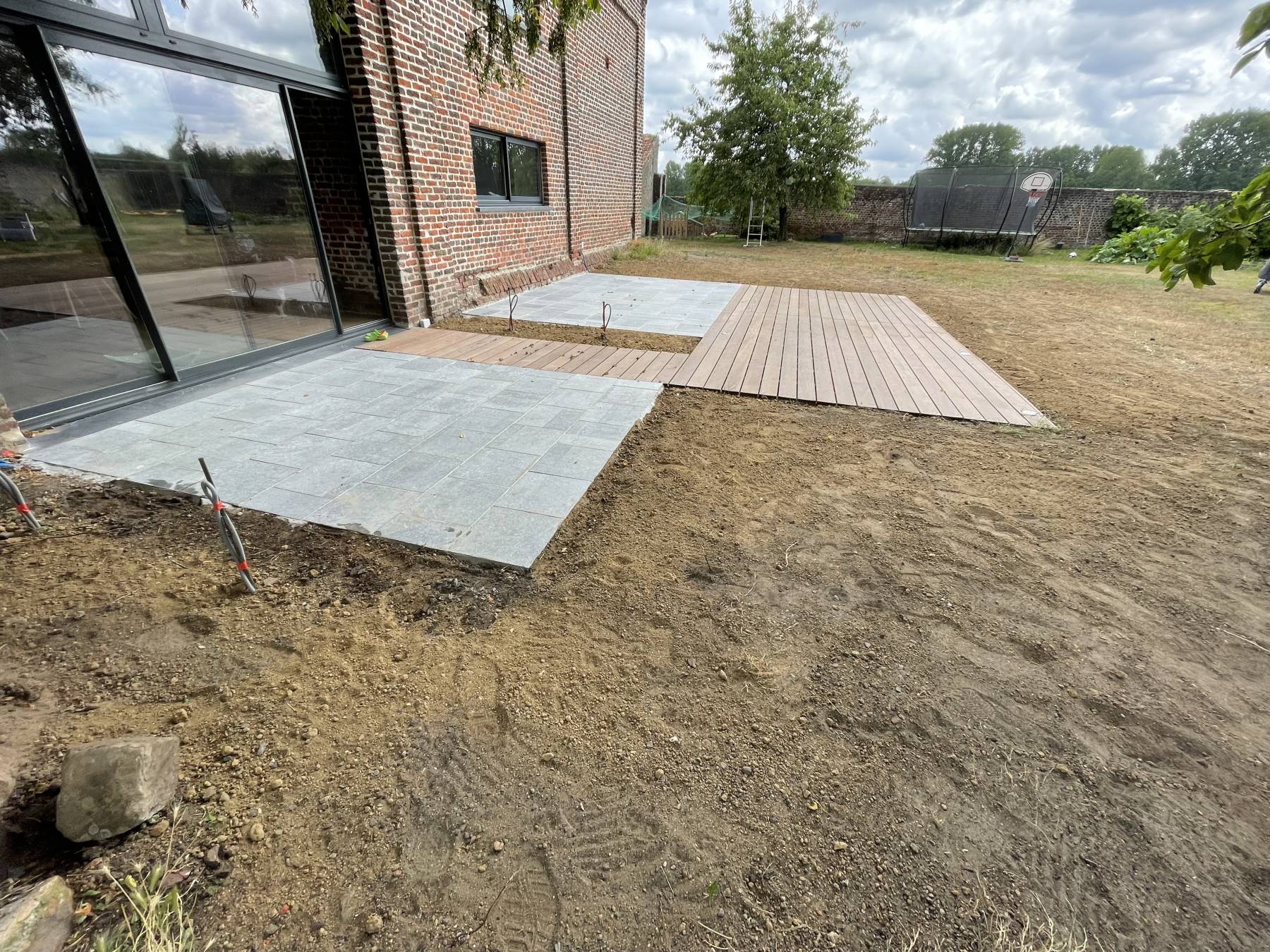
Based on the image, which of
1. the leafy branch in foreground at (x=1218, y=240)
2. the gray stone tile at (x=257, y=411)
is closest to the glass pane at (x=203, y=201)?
the gray stone tile at (x=257, y=411)

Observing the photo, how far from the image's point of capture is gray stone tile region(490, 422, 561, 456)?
137 inches

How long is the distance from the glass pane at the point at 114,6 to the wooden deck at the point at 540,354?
2613 millimetres

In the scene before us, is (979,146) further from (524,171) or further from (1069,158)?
(524,171)

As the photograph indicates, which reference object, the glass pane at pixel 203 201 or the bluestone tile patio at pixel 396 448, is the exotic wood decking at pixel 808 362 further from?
the glass pane at pixel 203 201

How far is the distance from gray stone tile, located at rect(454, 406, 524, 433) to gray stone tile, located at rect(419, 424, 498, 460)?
0.20 feet

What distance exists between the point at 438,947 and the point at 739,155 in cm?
2131

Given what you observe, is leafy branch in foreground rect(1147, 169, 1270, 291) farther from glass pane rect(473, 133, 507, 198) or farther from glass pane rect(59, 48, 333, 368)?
glass pane rect(473, 133, 507, 198)

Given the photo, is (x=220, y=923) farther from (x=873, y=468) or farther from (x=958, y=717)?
(x=873, y=468)

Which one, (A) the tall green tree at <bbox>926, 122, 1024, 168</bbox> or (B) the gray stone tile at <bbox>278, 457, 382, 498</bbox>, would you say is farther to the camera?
(A) the tall green tree at <bbox>926, 122, 1024, 168</bbox>

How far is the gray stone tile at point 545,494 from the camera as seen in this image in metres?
2.89

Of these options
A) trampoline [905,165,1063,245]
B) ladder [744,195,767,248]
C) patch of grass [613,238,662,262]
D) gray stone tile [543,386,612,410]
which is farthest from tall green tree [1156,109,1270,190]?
gray stone tile [543,386,612,410]

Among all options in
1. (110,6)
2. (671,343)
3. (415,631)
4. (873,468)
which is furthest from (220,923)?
(671,343)

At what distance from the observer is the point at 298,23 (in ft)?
15.2

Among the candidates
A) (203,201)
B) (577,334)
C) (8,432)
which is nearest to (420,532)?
(8,432)
